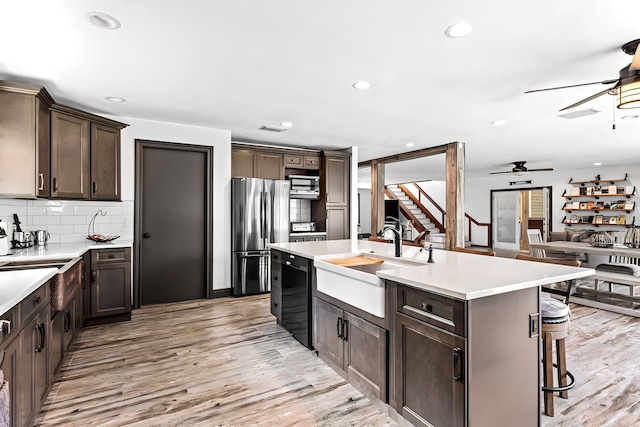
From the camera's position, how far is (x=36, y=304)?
1931 millimetres

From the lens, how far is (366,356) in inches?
89.0

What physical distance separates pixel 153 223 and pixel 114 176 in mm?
793

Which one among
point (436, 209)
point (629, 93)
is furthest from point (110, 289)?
point (436, 209)

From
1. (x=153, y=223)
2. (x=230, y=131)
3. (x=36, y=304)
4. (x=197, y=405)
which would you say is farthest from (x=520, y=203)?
(x=36, y=304)

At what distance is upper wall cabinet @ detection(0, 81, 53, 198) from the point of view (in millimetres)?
2965

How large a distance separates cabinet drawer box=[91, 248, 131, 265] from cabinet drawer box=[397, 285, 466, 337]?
3.14m

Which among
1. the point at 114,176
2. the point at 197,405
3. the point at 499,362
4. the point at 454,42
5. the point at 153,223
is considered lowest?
the point at 197,405

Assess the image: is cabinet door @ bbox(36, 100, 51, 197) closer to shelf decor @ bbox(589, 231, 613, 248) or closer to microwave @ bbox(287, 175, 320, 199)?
microwave @ bbox(287, 175, 320, 199)

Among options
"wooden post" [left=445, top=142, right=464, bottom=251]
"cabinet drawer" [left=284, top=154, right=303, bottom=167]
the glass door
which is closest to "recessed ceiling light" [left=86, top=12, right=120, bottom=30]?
"cabinet drawer" [left=284, top=154, right=303, bottom=167]

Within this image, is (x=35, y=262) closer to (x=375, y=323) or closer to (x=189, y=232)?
(x=189, y=232)

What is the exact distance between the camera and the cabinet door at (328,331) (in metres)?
2.58

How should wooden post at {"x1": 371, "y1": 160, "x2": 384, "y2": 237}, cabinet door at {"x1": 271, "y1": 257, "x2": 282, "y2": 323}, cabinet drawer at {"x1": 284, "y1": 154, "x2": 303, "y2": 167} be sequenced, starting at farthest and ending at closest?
wooden post at {"x1": 371, "y1": 160, "x2": 384, "y2": 237} < cabinet drawer at {"x1": 284, "y1": 154, "x2": 303, "y2": 167} < cabinet door at {"x1": 271, "y1": 257, "x2": 282, "y2": 323}

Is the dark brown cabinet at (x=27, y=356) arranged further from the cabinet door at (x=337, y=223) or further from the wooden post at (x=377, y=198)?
the wooden post at (x=377, y=198)

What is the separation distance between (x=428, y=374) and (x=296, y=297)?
1.66 meters
